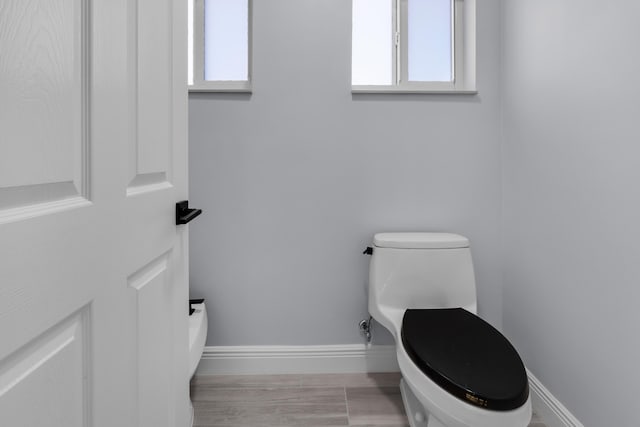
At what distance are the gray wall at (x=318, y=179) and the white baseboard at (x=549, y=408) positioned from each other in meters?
0.53

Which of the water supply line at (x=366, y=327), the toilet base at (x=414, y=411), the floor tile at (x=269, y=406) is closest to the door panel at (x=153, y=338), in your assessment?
the floor tile at (x=269, y=406)

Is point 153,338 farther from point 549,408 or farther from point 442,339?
point 549,408

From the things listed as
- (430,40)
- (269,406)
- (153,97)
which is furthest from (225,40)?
(269,406)

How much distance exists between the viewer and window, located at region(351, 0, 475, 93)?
6.50 feet

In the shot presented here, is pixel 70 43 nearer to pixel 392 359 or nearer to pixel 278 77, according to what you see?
pixel 278 77

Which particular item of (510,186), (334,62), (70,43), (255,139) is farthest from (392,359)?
(70,43)

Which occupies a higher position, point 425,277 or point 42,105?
point 42,105

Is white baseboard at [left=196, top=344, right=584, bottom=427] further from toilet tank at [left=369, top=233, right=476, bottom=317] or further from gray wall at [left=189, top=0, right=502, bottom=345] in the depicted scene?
toilet tank at [left=369, top=233, right=476, bottom=317]

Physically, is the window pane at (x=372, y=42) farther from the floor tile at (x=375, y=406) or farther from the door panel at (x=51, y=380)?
the door panel at (x=51, y=380)

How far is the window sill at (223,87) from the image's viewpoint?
1819 mm

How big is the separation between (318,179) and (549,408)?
1313mm

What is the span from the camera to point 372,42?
201cm

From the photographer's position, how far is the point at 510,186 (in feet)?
5.97

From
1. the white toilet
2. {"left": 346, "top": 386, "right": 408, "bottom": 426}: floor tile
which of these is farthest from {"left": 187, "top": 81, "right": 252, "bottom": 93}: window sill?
{"left": 346, "top": 386, "right": 408, "bottom": 426}: floor tile
